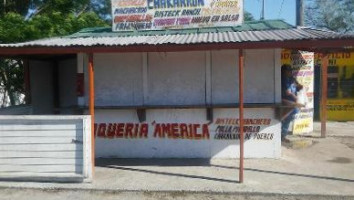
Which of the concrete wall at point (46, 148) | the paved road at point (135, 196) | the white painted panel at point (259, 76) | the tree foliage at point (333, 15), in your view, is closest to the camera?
the paved road at point (135, 196)

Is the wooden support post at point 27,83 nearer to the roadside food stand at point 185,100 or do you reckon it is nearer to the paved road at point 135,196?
the roadside food stand at point 185,100

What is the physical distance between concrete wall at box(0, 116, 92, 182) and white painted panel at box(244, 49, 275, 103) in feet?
12.1

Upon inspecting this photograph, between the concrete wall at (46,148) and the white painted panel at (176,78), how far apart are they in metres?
2.48

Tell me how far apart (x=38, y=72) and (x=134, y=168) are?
4187mm

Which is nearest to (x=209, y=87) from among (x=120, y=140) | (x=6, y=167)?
(x=120, y=140)

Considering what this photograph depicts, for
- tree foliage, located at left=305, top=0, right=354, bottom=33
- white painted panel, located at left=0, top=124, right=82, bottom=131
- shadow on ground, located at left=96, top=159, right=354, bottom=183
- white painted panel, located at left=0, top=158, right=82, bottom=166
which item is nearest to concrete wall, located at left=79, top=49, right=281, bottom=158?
shadow on ground, located at left=96, top=159, right=354, bottom=183

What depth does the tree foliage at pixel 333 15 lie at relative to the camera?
3847 cm

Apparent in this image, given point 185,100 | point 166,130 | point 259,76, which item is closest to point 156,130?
point 166,130

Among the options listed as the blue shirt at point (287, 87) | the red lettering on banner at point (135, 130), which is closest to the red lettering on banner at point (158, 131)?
the red lettering on banner at point (135, 130)

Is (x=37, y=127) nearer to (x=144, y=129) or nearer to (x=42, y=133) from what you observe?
(x=42, y=133)

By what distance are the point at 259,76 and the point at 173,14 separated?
8.18 ft

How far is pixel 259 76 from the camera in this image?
10273 mm

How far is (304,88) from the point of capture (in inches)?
544

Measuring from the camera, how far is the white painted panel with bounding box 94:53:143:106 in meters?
10.6
